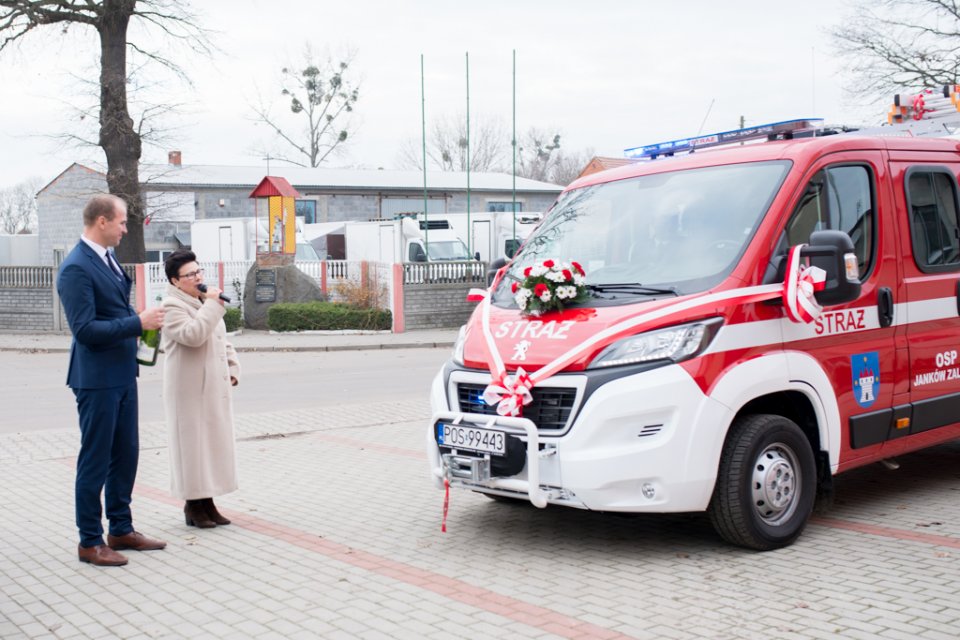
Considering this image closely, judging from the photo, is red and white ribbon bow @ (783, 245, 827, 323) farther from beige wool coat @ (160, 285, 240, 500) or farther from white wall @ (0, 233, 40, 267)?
white wall @ (0, 233, 40, 267)

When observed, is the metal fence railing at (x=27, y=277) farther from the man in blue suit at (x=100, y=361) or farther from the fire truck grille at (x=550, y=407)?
the fire truck grille at (x=550, y=407)

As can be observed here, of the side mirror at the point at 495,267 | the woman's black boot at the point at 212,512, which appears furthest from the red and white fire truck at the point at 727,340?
the woman's black boot at the point at 212,512

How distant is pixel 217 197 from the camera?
159 feet

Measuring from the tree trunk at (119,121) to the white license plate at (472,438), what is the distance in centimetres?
2365

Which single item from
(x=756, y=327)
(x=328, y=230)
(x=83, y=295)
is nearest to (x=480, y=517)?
(x=756, y=327)

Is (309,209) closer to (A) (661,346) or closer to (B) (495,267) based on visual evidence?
(B) (495,267)

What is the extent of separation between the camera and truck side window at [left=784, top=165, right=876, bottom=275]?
20.9 ft

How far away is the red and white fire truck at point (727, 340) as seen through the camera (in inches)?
223

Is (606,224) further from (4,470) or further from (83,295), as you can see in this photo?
(4,470)

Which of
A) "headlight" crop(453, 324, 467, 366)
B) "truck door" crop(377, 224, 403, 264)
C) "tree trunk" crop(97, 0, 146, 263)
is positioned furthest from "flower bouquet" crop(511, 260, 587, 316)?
"truck door" crop(377, 224, 403, 264)

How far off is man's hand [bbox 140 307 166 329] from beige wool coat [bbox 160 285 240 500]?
54cm

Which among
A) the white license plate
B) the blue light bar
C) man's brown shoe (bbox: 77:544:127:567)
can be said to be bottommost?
man's brown shoe (bbox: 77:544:127:567)

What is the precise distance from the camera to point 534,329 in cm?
621

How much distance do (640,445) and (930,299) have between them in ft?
9.03
